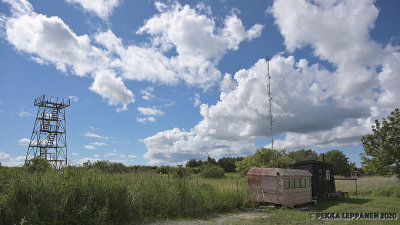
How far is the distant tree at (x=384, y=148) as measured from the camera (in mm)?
23562

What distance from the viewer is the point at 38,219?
26.6 ft

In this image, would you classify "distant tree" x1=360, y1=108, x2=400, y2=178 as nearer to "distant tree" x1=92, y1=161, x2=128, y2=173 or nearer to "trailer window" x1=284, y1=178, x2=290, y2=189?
"trailer window" x1=284, y1=178, x2=290, y2=189

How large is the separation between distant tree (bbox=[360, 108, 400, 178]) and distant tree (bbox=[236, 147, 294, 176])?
8190 millimetres

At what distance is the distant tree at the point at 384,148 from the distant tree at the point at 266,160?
819cm

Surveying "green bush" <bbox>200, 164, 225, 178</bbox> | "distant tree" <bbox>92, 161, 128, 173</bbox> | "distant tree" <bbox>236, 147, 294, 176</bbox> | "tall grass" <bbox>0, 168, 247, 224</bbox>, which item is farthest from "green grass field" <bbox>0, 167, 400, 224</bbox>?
"green bush" <bbox>200, 164, 225, 178</bbox>

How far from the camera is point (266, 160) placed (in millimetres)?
23094

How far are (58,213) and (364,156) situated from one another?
86.6ft

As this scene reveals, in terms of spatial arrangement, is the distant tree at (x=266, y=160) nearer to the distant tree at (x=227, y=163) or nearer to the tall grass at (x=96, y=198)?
the tall grass at (x=96, y=198)

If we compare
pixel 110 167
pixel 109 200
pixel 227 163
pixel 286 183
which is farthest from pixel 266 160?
pixel 227 163

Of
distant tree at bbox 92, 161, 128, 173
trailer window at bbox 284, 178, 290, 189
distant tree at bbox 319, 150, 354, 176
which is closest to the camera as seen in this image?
distant tree at bbox 92, 161, 128, 173

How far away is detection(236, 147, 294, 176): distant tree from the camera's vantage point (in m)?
22.3

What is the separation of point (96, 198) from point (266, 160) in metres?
16.3

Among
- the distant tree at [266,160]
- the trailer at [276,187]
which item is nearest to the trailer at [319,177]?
the distant tree at [266,160]

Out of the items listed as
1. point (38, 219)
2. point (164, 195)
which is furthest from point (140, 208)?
point (38, 219)
